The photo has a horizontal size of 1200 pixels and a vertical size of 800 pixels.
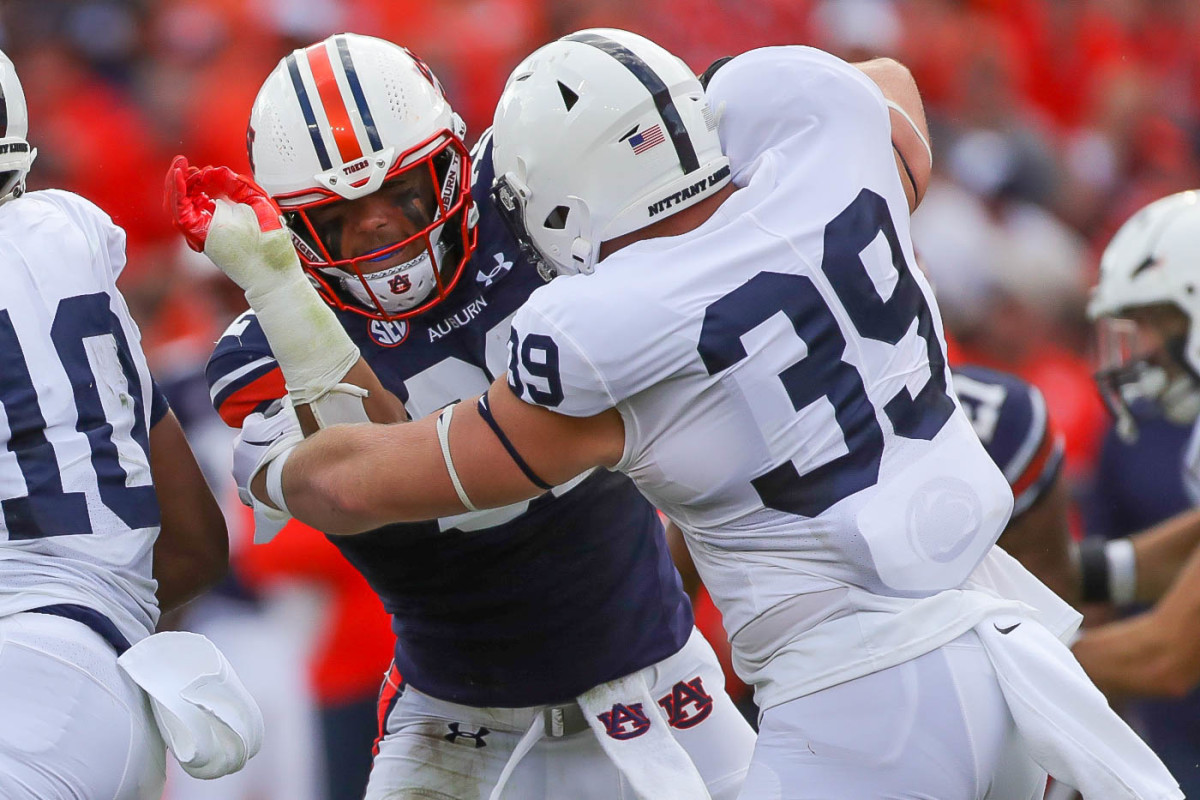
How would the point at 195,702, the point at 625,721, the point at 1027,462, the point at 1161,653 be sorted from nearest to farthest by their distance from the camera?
the point at 195,702, the point at 625,721, the point at 1161,653, the point at 1027,462

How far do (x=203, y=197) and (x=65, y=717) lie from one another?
913 millimetres

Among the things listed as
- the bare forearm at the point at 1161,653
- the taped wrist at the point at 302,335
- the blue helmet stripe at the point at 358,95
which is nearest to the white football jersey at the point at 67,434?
the taped wrist at the point at 302,335

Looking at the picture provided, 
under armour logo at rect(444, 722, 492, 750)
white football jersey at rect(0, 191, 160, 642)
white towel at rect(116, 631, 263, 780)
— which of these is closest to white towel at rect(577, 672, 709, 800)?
under armour logo at rect(444, 722, 492, 750)

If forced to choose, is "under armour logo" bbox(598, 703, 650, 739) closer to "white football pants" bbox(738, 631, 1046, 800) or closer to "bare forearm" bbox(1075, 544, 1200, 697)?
"white football pants" bbox(738, 631, 1046, 800)

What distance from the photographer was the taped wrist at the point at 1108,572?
392cm

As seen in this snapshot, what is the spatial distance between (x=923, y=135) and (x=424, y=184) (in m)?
0.98

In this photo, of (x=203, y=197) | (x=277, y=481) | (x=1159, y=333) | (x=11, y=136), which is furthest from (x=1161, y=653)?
(x=11, y=136)

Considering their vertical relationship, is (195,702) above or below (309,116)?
below

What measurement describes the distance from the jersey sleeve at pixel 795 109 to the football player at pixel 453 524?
559 millimetres

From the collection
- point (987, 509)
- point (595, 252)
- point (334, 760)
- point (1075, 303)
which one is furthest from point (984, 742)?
point (1075, 303)

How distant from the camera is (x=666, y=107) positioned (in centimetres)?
248

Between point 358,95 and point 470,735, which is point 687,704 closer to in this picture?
point 470,735

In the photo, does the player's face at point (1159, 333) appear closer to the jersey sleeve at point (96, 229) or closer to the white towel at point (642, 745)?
the white towel at point (642, 745)

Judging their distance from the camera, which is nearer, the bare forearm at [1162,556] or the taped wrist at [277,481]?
the taped wrist at [277,481]
